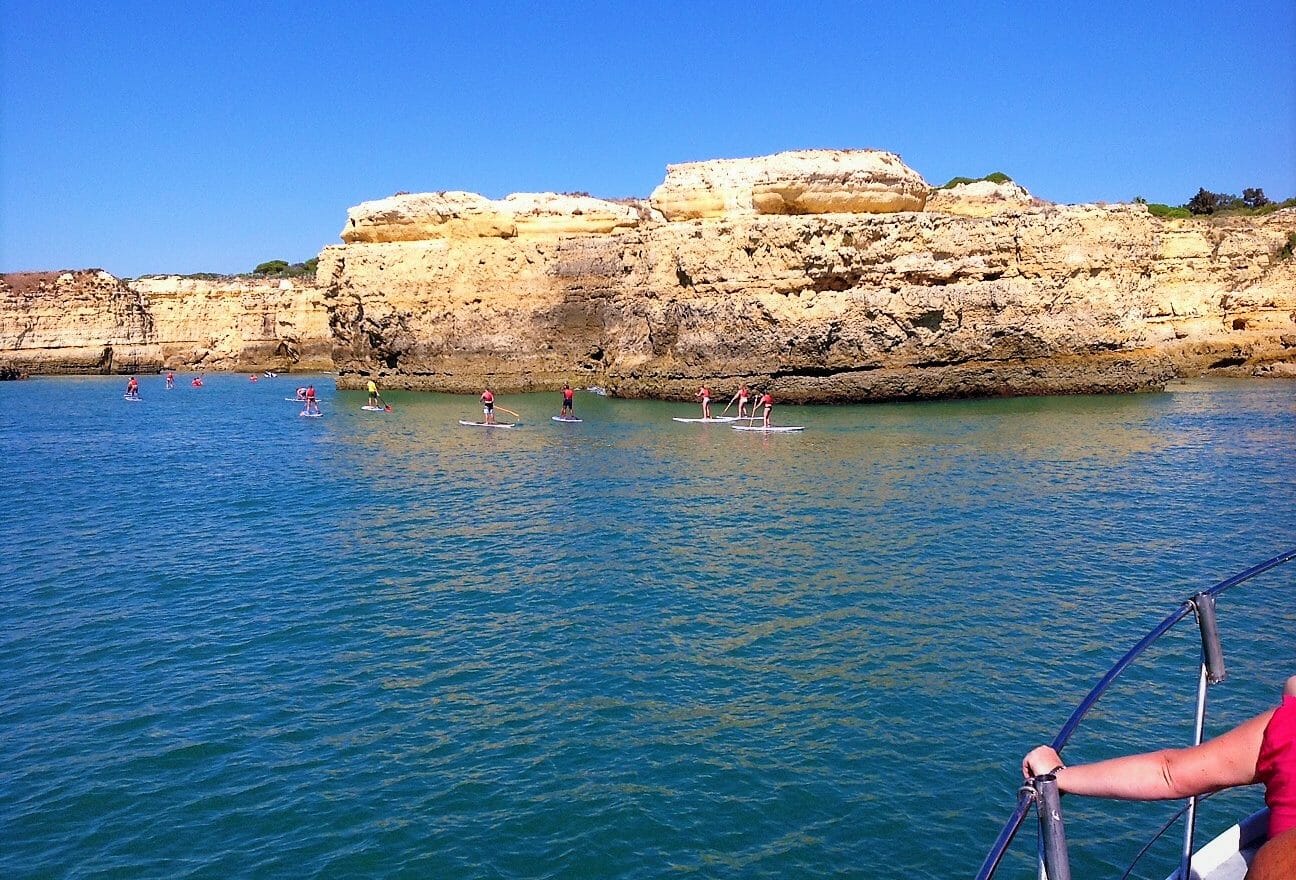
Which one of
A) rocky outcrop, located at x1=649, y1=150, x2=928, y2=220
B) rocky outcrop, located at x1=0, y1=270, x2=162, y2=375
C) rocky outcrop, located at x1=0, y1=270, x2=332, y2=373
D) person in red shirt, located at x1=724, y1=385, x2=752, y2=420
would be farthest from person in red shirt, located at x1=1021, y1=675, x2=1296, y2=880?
rocky outcrop, located at x1=0, y1=270, x2=162, y2=375

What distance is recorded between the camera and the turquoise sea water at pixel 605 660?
6.44 metres

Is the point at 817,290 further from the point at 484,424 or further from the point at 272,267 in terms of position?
the point at 272,267

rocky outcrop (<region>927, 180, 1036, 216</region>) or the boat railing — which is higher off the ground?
rocky outcrop (<region>927, 180, 1036, 216</region>)

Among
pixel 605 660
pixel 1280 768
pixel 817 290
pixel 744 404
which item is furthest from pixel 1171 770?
pixel 817 290

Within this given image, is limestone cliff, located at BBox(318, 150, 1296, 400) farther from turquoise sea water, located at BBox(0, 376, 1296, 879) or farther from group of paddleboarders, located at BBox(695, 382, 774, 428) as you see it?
turquoise sea water, located at BBox(0, 376, 1296, 879)

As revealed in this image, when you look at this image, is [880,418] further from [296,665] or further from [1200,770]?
[1200,770]

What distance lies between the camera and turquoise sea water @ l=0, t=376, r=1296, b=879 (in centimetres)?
644

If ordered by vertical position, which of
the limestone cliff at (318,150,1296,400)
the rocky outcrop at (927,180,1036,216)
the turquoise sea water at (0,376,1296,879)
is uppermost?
the rocky outcrop at (927,180,1036,216)

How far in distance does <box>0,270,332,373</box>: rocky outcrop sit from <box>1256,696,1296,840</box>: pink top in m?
77.2

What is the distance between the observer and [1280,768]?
2594 mm

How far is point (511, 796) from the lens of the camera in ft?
22.6

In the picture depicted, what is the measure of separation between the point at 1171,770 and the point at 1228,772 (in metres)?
0.16

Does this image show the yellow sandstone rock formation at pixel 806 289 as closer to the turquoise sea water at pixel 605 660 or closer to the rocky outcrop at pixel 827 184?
the rocky outcrop at pixel 827 184

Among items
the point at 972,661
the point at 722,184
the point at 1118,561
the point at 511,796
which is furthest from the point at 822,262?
the point at 511,796
